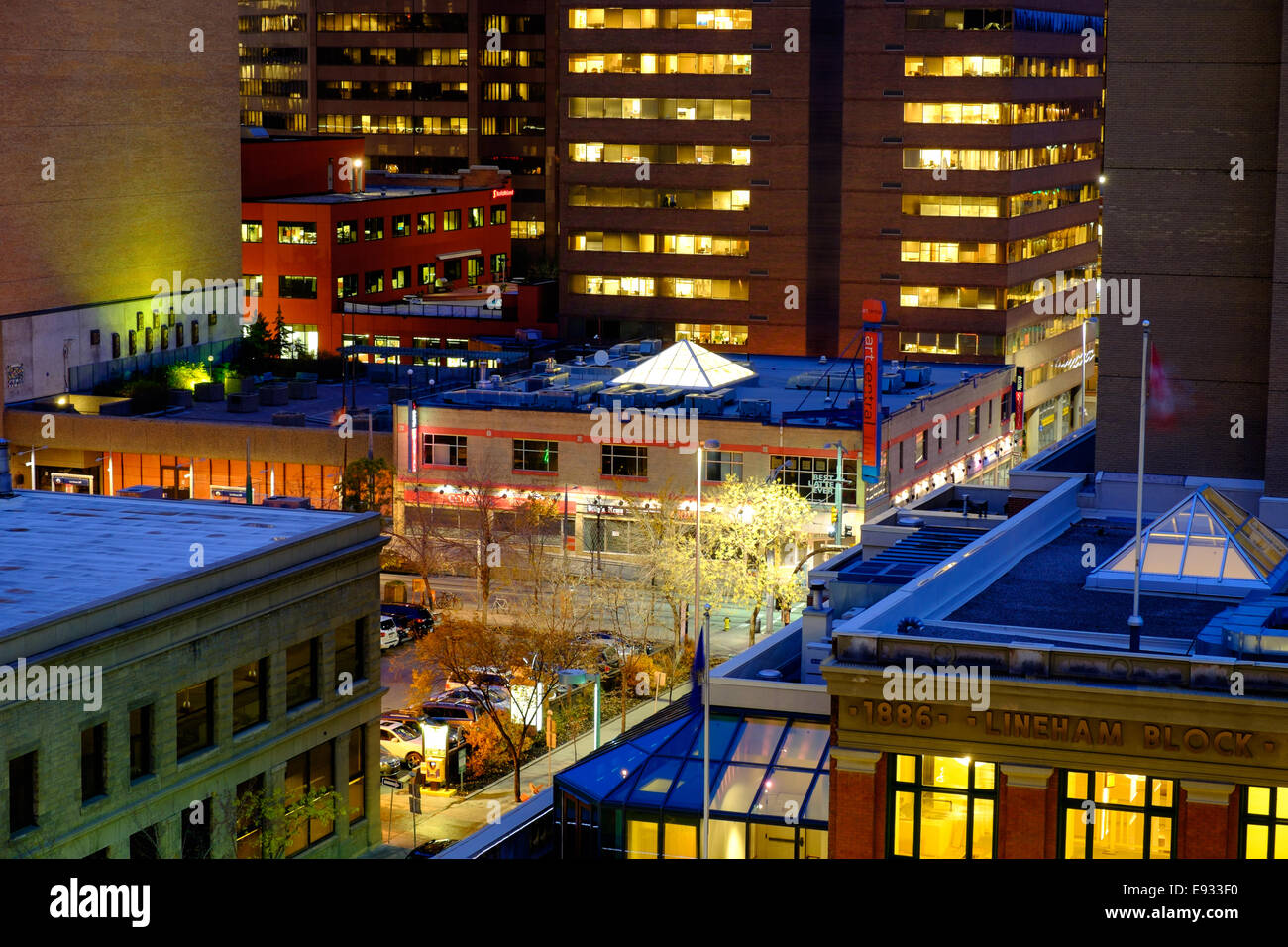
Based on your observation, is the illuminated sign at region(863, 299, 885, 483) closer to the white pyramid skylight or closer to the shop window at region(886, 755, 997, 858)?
the white pyramid skylight

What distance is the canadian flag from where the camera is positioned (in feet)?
158

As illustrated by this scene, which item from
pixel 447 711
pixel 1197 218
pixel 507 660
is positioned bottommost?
pixel 447 711

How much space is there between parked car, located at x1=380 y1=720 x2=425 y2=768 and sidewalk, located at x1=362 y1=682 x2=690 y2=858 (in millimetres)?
2478

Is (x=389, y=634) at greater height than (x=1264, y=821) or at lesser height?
lesser

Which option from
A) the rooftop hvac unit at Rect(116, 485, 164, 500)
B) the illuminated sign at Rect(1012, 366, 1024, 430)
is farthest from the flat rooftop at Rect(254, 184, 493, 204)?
Answer: the rooftop hvac unit at Rect(116, 485, 164, 500)

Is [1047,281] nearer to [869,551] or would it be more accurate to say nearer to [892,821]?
[869,551]

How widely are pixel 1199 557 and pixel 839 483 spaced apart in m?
41.1

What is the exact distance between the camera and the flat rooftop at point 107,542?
41188 millimetres

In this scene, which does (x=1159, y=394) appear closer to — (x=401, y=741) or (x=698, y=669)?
(x=698, y=669)

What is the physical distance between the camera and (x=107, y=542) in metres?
47.8

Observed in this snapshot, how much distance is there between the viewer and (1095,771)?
91.8 ft

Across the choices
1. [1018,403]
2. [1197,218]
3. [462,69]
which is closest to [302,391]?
[1018,403]
